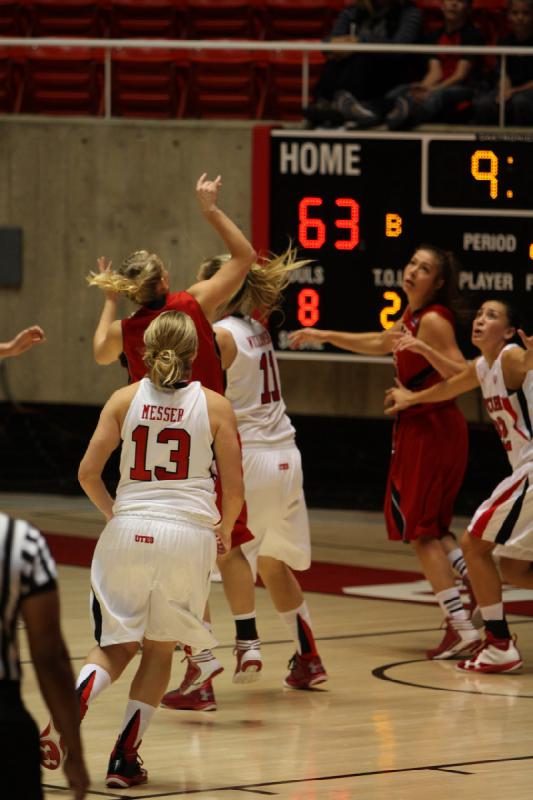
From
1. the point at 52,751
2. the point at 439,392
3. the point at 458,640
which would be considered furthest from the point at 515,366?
the point at 52,751

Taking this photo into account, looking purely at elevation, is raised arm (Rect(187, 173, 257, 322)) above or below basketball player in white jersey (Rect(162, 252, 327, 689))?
above

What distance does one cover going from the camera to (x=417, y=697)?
7910mm

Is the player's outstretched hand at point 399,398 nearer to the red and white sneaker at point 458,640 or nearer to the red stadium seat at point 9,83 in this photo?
the red and white sneaker at point 458,640

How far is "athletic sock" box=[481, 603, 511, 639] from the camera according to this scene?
848 centimetres

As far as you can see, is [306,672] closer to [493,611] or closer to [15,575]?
[493,611]

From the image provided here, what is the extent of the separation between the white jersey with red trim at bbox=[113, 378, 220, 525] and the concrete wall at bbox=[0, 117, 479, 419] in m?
7.41

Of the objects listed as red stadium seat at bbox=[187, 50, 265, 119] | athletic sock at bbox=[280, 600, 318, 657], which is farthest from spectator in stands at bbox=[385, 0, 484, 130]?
athletic sock at bbox=[280, 600, 318, 657]

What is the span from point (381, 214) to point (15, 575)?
8878 millimetres

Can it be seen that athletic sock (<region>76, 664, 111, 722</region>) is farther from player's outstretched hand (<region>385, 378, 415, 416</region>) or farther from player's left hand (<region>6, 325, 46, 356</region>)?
player's outstretched hand (<region>385, 378, 415, 416</region>)

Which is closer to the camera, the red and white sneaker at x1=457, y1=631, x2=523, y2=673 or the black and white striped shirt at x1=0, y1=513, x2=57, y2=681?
the black and white striped shirt at x1=0, y1=513, x2=57, y2=681

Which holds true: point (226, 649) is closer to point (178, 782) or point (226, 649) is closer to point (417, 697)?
point (417, 697)

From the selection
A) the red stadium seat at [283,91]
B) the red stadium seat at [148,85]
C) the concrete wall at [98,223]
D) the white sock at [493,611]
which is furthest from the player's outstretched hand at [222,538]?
the red stadium seat at [148,85]

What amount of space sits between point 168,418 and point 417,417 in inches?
119

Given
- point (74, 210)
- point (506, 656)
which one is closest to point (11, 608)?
point (506, 656)
